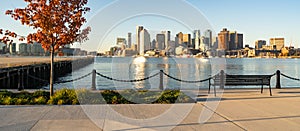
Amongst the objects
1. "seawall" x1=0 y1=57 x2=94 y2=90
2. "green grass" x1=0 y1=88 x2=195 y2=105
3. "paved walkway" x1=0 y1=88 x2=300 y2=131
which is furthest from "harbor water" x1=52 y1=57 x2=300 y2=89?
"paved walkway" x1=0 y1=88 x2=300 y2=131

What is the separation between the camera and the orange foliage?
1175 centimetres

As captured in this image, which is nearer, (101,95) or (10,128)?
(10,128)

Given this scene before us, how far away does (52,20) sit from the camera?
11.9m

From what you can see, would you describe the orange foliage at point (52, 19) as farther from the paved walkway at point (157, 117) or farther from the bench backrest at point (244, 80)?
the bench backrest at point (244, 80)

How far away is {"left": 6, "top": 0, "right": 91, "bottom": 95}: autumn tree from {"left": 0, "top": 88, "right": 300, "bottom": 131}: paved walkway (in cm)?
328

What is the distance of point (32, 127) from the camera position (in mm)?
7129

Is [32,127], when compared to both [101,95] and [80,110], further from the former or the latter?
[101,95]

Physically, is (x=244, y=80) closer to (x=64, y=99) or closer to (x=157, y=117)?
(x=157, y=117)

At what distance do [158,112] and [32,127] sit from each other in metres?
3.69

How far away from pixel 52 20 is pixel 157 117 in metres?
5.99

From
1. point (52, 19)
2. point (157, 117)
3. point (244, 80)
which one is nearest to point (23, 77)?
point (52, 19)

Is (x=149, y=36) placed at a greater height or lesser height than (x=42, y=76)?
greater

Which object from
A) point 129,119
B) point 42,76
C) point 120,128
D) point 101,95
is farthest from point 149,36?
point 42,76

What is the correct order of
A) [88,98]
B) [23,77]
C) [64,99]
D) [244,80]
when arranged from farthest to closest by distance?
1. [23,77]
2. [244,80]
3. [88,98]
4. [64,99]
